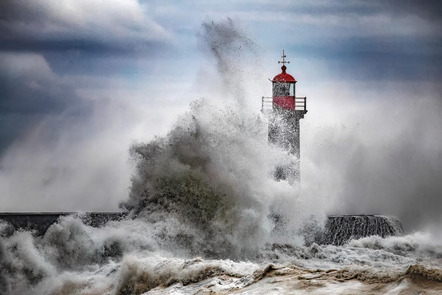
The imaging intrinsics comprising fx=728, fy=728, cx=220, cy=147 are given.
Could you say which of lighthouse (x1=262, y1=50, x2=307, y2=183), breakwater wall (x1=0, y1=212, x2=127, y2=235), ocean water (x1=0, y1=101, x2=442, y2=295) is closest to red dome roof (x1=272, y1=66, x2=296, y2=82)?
lighthouse (x1=262, y1=50, x2=307, y2=183)

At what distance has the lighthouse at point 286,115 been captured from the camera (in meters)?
18.4

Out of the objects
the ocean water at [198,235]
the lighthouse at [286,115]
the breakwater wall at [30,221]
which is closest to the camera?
the ocean water at [198,235]

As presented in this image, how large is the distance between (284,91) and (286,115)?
66 centimetres

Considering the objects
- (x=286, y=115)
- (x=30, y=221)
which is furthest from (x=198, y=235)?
(x=286, y=115)

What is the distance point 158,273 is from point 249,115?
809 cm

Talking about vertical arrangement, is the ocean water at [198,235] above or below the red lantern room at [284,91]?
below

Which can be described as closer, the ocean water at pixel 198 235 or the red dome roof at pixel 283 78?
the ocean water at pixel 198 235

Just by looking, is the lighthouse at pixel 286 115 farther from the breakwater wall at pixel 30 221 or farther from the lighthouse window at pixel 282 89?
the breakwater wall at pixel 30 221

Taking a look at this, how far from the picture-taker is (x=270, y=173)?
16844mm

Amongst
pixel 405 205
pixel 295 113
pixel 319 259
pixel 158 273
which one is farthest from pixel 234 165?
pixel 405 205

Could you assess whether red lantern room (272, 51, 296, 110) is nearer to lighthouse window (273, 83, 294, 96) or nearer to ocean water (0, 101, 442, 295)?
lighthouse window (273, 83, 294, 96)

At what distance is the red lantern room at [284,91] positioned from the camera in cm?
1897

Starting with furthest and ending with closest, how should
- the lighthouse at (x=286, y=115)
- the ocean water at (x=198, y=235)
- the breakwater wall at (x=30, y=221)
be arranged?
the lighthouse at (x=286, y=115) → the breakwater wall at (x=30, y=221) → the ocean water at (x=198, y=235)

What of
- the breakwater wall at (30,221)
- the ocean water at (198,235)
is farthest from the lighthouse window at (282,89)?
the breakwater wall at (30,221)
